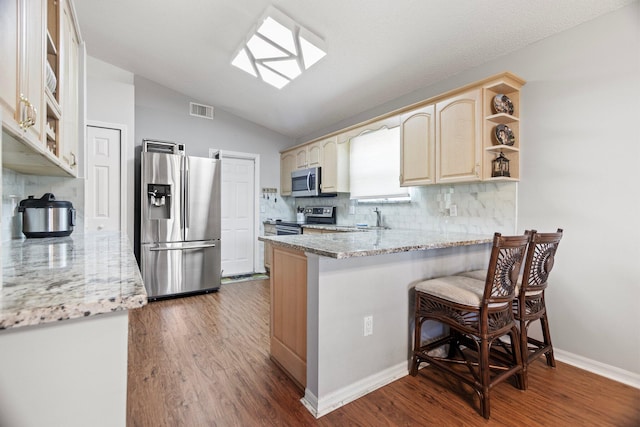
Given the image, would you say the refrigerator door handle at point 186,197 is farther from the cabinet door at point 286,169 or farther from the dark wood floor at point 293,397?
the cabinet door at point 286,169

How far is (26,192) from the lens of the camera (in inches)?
85.7

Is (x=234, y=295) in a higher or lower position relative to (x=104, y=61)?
lower

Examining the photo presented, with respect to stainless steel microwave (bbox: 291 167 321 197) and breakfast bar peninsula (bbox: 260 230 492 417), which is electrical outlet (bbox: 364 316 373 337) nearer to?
breakfast bar peninsula (bbox: 260 230 492 417)

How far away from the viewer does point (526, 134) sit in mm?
2461

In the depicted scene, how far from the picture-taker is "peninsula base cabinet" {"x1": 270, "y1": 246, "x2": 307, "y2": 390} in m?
1.90

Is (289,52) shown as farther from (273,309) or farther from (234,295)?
(234,295)

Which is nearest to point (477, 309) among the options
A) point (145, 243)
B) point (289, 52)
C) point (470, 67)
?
point (470, 67)

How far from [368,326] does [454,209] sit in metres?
1.60

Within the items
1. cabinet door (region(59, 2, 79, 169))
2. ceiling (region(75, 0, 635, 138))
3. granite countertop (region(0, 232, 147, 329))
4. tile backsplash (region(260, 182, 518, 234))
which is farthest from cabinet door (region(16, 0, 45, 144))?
tile backsplash (region(260, 182, 518, 234))


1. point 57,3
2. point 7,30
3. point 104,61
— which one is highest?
point 104,61

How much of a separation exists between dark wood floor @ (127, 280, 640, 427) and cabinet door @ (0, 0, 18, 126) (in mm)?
1577

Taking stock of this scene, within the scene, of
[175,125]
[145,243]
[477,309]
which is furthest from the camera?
[175,125]

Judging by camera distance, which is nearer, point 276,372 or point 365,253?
point 365,253

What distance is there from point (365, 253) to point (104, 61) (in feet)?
14.8
